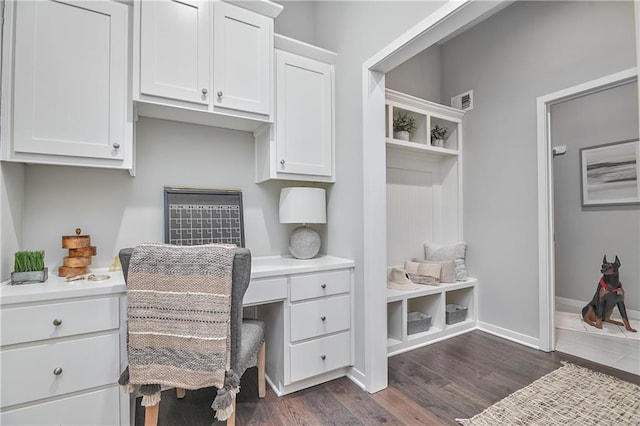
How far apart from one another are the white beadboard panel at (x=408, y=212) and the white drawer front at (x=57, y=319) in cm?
233

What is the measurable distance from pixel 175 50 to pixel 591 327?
432cm

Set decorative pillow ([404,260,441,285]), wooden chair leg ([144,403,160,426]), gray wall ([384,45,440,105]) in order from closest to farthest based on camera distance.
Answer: wooden chair leg ([144,403,160,426]) < decorative pillow ([404,260,441,285]) < gray wall ([384,45,440,105])

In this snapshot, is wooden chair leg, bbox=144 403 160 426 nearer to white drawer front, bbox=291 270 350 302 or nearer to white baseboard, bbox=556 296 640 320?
white drawer front, bbox=291 270 350 302

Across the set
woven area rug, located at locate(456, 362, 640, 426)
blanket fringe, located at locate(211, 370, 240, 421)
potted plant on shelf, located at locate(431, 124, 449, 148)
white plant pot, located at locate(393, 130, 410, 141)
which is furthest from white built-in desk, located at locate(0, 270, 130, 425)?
potted plant on shelf, located at locate(431, 124, 449, 148)

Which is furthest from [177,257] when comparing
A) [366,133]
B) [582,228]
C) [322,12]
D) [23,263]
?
[582,228]

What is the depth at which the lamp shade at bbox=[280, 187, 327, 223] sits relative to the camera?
2127mm

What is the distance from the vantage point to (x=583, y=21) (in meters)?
2.42

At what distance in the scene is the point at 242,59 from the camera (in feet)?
6.23

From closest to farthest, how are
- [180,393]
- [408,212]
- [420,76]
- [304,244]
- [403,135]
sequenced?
[180,393] → [304,244] → [403,135] → [408,212] → [420,76]

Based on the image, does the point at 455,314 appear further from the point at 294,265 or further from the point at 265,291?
the point at 265,291

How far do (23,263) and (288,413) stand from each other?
61.4 inches

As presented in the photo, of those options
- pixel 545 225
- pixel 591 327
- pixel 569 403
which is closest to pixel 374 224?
pixel 569 403

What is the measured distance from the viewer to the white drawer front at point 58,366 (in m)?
1.25

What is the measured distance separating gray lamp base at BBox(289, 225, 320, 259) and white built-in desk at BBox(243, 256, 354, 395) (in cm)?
10
